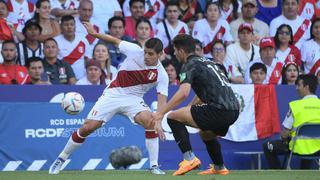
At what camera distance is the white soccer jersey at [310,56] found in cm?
1777

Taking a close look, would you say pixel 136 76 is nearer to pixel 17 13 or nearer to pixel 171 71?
pixel 171 71

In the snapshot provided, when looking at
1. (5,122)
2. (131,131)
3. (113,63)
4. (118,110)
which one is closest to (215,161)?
(118,110)

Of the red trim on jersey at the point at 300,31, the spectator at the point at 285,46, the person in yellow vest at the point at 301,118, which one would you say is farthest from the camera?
the red trim on jersey at the point at 300,31

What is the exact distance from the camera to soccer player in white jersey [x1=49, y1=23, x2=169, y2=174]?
41.2ft

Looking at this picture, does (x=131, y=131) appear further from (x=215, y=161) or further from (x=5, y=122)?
(x=215, y=161)

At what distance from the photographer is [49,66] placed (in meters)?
15.8

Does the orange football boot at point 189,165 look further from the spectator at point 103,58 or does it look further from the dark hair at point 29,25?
the dark hair at point 29,25

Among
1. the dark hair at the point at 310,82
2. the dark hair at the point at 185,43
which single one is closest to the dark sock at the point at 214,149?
the dark hair at the point at 185,43

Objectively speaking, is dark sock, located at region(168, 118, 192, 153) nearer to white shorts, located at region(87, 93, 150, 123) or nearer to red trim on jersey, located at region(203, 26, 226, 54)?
white shorts, located at region(87, 93, 150, 123)

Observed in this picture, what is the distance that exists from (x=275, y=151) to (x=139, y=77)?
3459 millimetres

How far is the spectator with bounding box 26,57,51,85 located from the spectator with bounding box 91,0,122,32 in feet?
6.78

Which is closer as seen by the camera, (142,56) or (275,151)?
(142,56)

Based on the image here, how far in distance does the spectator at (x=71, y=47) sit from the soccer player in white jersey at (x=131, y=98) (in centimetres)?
355

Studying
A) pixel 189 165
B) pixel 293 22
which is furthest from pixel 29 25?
pixel 189 165
